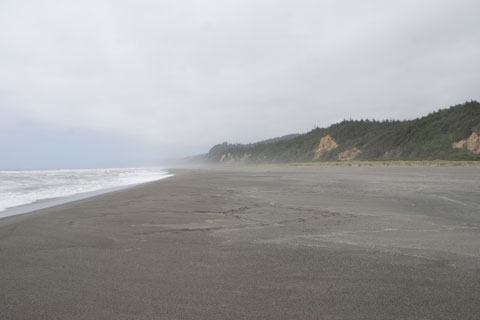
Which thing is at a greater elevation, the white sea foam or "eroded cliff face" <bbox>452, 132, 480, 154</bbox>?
"eroded cliff face" <bbox>452, 132, 480, 154</bbox>

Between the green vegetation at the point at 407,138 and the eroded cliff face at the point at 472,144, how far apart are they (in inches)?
31.9

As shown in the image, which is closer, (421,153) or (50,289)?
(50,289)

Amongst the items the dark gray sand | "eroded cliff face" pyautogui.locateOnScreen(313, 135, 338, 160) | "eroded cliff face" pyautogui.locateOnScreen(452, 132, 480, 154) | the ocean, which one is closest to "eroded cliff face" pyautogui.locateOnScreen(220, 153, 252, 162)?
"eroded cliff face" pyautogui.locateOnScreen(313, 135, 338, 160)

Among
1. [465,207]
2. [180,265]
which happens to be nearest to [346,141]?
[465,207]

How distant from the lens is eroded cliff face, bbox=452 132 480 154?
43.6m

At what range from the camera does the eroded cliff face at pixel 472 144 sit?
143 ft

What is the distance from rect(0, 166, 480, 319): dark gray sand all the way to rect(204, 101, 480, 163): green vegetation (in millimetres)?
48354

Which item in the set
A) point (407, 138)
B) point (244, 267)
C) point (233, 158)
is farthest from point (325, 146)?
point (244, 267)

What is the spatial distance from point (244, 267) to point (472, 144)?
57735 mm

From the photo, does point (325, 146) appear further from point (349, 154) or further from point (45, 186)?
point (45, 186)

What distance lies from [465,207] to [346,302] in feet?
21.8

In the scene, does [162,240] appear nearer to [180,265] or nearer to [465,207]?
[180,265]

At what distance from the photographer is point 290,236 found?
174 inches

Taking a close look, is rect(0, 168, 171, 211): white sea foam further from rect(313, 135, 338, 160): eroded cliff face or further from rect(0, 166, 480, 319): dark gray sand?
rect(313, 135, 338, 160): eroded cliff face
